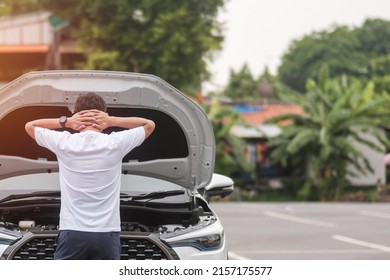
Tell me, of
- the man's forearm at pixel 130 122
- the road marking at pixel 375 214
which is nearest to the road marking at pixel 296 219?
the road marking at pixel 375 214

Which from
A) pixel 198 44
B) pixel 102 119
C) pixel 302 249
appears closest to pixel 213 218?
pixel 102 119

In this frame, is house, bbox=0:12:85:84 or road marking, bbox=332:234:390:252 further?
house, bbox=0:12:85:84

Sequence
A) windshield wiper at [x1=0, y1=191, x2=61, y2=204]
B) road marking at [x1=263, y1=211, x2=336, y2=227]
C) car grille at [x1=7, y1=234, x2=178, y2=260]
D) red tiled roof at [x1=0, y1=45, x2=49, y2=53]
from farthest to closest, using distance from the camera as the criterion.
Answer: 1. red tiled roof at [x1=0, y1=45, x2=49, y2=53]
2. road marking at [x1=263, y1=211, x2=336, y2=227]
3. windshield wiper at [x1=0, y1=191, x2=61, y2=204]
4. car grille at [x1=7, y1=234, x2=178, y2=260]

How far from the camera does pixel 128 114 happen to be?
15.3 feet

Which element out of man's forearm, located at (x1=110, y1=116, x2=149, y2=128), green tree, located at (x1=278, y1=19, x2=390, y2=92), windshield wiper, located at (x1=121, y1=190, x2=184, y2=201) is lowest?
windshield wiper, located at (x1=121, y1=190, x2=184, y2=201)

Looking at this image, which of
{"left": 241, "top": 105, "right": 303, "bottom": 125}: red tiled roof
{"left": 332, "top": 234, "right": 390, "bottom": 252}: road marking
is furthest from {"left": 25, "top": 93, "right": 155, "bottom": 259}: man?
{"left": 241, "top": 105, "right": 303, "bottom": 125}: red tiled roof

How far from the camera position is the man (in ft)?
11.9

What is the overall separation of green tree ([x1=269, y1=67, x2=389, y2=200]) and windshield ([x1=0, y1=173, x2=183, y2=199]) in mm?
11939

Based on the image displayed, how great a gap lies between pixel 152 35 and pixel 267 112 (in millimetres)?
3308

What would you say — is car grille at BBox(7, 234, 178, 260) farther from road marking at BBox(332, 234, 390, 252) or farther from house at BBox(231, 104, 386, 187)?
house at BBox(231, 104, 386, 187)

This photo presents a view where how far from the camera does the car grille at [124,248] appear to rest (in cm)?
399

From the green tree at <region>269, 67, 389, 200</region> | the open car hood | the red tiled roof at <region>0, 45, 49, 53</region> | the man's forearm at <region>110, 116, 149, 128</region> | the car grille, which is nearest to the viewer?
the man's forearm at <region>110, 116, 149, 128</region>

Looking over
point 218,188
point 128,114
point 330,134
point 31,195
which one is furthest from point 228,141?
point 31,195

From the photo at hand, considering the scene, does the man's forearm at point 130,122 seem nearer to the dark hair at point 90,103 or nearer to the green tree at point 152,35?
the dark hair at point 90,103
